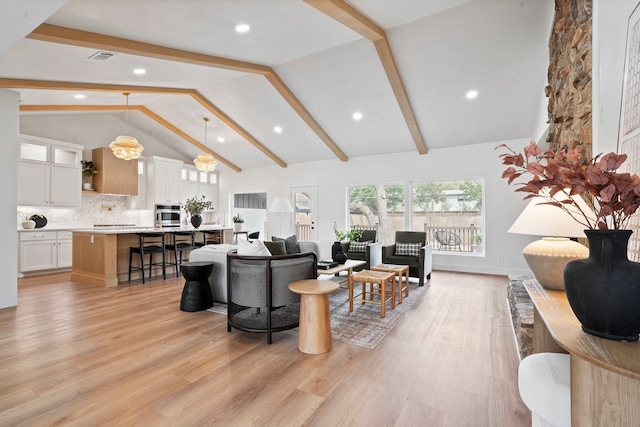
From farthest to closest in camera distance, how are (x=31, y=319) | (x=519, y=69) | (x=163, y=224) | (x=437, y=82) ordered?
(x=163, y=224) < (x=437, y=82) < (x=519, y=69) < (x=31, y=319)

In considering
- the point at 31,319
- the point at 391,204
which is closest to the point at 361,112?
the point at 391,204

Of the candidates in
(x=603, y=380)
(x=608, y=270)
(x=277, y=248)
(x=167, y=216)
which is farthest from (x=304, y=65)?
(x=167, y=216)

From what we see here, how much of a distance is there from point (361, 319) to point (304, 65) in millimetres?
3998

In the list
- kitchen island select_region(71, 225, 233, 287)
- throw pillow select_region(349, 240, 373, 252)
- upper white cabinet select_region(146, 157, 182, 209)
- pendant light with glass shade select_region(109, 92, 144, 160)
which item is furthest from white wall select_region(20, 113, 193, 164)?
throw pillow select_region(349, 240, 373, 252)

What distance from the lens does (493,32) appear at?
391 centimetres

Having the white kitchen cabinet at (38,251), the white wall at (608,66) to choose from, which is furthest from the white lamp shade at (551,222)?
the white kitchen cabinet at (38,251)

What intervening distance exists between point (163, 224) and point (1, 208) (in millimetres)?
4596

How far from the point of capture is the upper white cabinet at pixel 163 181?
8211 mm

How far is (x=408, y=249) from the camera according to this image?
5.46 m

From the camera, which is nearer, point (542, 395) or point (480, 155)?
point (542, 395)

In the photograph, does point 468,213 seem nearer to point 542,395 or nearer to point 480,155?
point 480,155

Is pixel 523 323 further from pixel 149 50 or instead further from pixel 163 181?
pixel 163 181

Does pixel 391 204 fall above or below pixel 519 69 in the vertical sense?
below

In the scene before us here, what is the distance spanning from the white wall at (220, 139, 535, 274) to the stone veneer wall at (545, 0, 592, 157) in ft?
8.61
